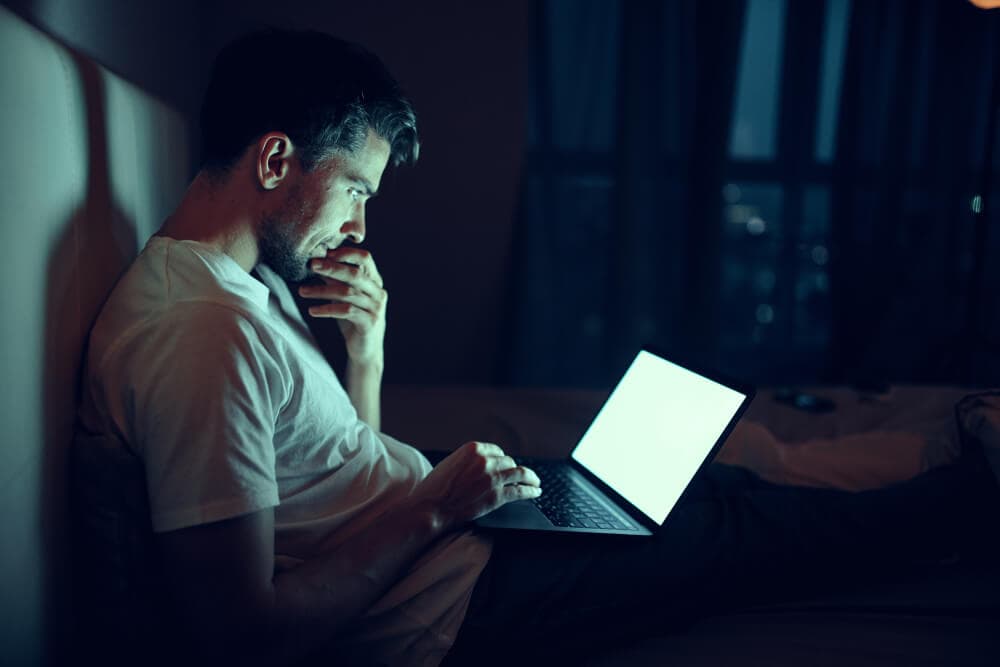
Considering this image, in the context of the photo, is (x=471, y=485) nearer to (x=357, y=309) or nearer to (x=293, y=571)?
(x=293, y=571)

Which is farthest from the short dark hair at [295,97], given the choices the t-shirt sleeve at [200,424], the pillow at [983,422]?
the pillow at [983,422]

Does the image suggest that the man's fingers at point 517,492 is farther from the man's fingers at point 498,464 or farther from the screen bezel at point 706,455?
the screen bezel at point 706,455

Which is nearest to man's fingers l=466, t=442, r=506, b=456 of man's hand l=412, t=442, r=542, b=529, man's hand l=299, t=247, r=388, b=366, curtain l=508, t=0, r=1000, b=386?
man's hand l=412, t=442, r=542, b=529

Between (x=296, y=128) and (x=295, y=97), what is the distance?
0.15 ft

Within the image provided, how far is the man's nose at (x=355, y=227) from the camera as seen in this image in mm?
1140

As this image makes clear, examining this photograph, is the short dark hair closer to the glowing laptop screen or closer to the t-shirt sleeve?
the t-shirt sleeve

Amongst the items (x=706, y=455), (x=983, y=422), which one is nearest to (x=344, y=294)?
(x=706, y=455)

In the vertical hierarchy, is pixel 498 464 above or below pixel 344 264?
below

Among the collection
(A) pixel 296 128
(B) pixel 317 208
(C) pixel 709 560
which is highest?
(A) pixel 296 128

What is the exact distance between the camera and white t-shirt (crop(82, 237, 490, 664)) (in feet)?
2.34

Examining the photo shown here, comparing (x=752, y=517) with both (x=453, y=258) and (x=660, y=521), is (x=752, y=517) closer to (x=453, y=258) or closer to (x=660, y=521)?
(x=660, y=521)

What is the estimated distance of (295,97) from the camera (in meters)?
1.01

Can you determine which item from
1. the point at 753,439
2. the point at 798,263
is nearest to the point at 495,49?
the point at 798,263

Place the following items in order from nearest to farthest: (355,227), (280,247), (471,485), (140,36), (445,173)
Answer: (471,485) < (280,247) < (355,227) < (140,36) < (445,173)
